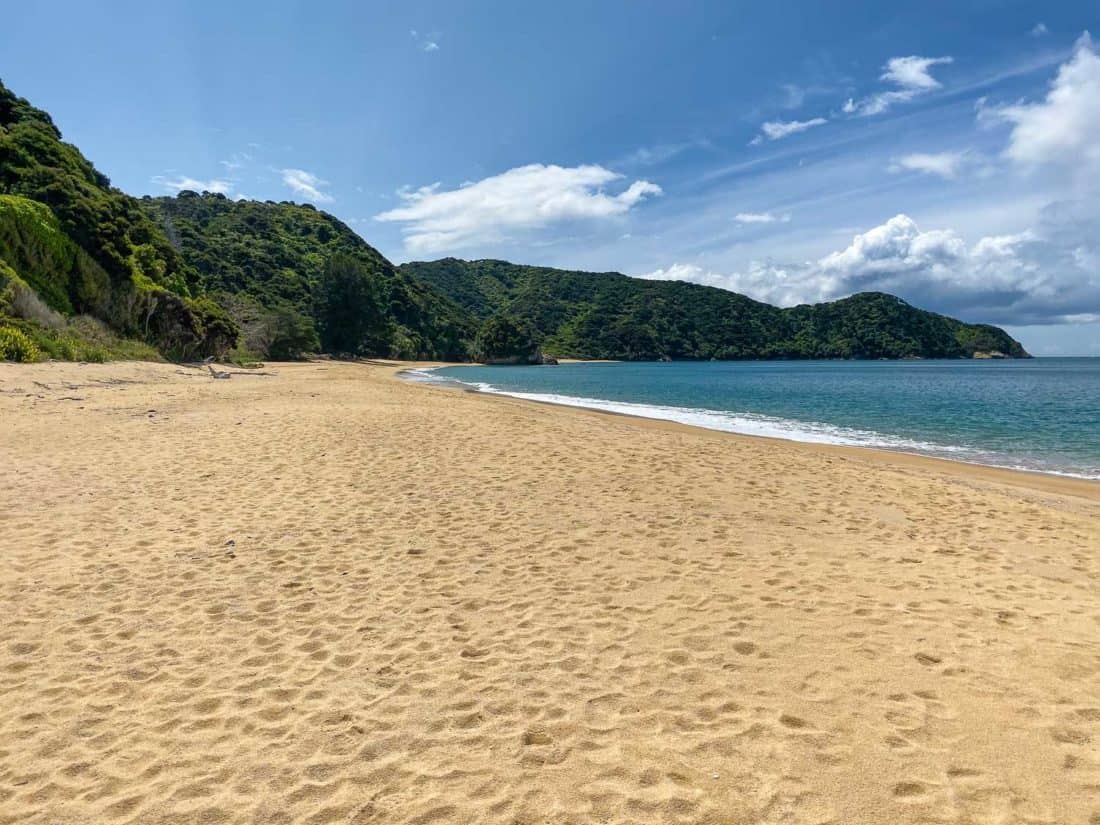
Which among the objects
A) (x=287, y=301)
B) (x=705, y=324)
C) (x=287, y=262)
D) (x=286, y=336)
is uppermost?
(x=287, y=262)

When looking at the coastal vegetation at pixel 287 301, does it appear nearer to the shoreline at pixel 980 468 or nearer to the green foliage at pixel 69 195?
the green foliage at pixel 69 195

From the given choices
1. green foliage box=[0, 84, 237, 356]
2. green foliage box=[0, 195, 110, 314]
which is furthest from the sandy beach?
green foliage box=[0, 84, 237, 356]

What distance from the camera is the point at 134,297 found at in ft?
110

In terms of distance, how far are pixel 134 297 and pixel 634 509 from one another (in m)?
36.2

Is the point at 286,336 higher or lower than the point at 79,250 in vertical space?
lower

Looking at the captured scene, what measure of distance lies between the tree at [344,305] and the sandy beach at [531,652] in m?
81.9

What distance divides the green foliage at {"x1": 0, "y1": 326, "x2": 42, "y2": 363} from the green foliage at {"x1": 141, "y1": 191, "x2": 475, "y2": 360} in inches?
1368

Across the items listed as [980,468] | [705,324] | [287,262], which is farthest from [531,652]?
[705,324]

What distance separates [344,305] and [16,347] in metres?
67.5

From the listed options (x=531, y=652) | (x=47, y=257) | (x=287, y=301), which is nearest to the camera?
(x=531, y=652)

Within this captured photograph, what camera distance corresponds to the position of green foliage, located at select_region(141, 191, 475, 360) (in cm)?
7738

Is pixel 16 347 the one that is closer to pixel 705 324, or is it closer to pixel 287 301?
pixel 287 301

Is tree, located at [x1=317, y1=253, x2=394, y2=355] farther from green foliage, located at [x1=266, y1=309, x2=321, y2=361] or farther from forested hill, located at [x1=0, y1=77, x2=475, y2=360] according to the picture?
green foliage, located at [x1=266, y1=309, x2=321, y2=361]

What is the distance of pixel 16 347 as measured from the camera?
70.3 ft
